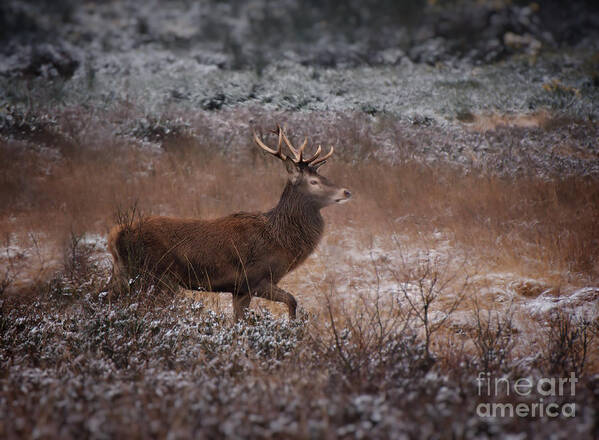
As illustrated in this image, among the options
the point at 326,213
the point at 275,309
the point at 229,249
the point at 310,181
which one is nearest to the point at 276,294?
the point at 229,249

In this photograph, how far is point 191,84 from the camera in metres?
7.92

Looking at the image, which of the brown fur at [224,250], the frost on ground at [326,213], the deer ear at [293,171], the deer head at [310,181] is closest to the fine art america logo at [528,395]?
the frost on ground at [326,213]

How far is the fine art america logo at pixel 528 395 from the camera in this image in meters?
2.69

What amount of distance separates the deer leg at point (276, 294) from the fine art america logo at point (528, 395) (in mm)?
1857

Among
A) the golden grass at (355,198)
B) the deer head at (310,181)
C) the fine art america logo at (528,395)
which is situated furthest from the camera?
the golden grass at (355,198)

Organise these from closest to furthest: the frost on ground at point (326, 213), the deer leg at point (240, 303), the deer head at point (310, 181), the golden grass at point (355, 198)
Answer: the frost on ground at point (326, 213) → the deer leg at point (240, 303) → the deer head at point (310, 181) → the golden grass at point (355, 198)

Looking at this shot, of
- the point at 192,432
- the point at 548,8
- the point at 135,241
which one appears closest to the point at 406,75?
the point at 548,8

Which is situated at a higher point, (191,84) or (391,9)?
(391,9)

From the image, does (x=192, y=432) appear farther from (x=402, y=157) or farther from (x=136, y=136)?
(x=136, y=136)

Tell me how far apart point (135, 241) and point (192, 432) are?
8.26ft

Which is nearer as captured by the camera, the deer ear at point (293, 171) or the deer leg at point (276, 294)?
the deer leg at point (276, 294)

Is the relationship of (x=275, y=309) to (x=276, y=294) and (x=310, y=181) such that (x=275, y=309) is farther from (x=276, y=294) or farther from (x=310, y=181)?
(x=310, y=181)

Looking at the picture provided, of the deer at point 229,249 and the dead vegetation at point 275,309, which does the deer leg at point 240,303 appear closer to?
the deer at point 229,249

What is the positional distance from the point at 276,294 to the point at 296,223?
0.76 m
